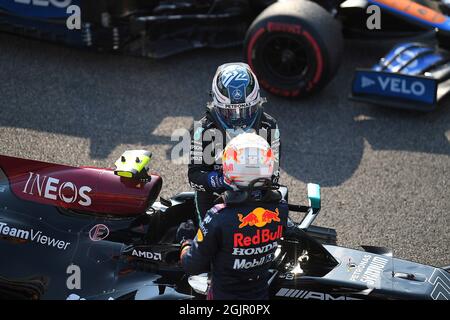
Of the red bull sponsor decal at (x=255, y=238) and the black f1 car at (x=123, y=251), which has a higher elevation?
the red bull sponsor decal at (x=255, y=238)

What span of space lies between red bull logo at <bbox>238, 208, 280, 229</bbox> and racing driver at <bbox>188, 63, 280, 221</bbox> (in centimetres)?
89

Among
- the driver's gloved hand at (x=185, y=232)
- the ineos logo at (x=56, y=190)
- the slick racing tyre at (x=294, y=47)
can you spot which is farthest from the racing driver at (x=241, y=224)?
the slick racing tyre at (x=294, y=47)

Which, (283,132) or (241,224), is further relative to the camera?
(283,132)

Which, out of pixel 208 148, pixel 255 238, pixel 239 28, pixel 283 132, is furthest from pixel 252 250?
pixel 239 28

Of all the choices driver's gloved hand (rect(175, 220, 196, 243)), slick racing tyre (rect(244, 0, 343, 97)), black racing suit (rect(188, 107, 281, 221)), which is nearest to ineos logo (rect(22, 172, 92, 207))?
driver's gloved hand (rect(175, 220, 196, 243))

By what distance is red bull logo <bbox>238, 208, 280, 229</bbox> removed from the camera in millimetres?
3887

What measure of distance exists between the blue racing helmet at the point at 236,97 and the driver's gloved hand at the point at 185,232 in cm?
79

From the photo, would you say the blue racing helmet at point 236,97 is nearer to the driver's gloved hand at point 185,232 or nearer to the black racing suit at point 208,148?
the black racing suit at point 208,148

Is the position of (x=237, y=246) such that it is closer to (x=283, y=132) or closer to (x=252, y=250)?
(x=252, y=250)

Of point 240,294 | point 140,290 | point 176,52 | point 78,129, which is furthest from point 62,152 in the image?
point 240,294

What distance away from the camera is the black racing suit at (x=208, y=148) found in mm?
4910

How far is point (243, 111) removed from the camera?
489 cm

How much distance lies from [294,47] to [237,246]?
440 cm

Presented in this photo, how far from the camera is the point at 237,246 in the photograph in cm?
391
